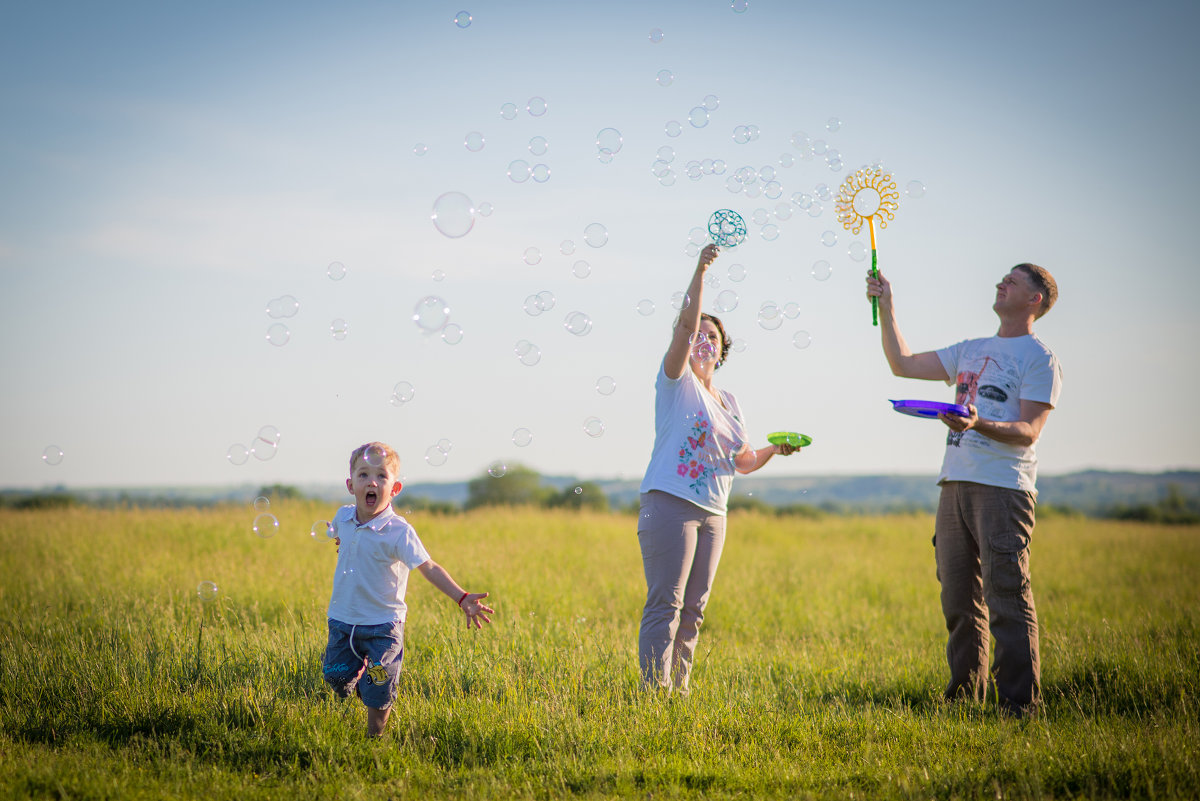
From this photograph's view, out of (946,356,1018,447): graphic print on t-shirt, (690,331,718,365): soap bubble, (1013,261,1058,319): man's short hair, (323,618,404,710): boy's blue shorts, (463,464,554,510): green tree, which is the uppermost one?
(1013,261,1058,319): man's short hair

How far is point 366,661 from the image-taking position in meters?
4.39

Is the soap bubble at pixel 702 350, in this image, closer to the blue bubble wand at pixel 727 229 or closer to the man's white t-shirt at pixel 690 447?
the man's white t-shirt at pixel 690 447

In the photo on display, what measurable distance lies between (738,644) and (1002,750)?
129 inches

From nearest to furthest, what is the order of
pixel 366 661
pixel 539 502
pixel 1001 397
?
pixel 366 661, pixel 1001 397, pixel 539 502

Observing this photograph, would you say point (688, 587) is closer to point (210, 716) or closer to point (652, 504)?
point (652, 504)

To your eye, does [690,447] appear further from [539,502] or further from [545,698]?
[539,502]

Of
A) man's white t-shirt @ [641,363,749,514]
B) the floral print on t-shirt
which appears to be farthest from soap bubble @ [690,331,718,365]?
the floral print on t-shirt

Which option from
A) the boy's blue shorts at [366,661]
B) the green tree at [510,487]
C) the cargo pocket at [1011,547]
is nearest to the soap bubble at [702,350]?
the cargo pocket at [1011,547]

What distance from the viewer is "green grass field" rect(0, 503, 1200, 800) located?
3.90m

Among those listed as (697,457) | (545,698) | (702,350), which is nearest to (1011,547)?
(697,457)

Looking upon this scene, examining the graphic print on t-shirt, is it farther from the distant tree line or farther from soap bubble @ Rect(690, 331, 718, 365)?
the distant tree line

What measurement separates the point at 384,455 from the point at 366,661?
1.08 meters

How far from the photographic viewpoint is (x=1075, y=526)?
68.6 ft

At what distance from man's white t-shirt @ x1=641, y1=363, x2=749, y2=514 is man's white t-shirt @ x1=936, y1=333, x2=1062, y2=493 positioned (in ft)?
4.60
